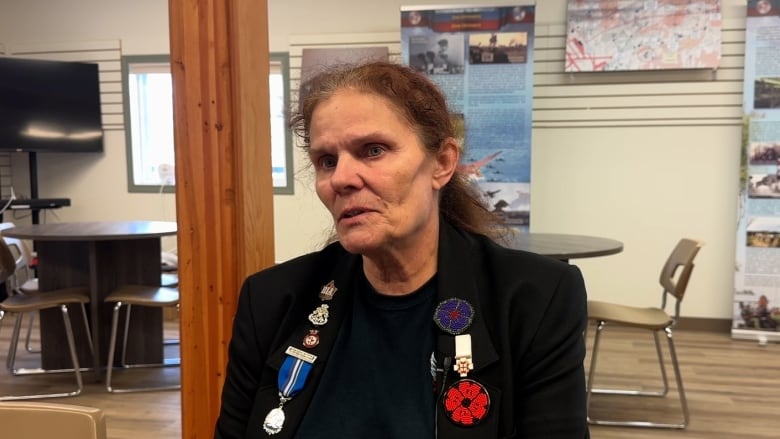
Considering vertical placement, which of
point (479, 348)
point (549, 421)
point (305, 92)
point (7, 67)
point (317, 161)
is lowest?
point (549, 421)

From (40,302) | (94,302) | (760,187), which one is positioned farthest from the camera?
(760,187)

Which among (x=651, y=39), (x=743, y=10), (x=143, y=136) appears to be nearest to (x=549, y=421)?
(x=651, y=39)

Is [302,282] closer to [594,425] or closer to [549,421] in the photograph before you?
[549,421]

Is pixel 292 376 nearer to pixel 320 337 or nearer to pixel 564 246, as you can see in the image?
pixel 320 337

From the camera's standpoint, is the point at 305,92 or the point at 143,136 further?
the point at 143,136

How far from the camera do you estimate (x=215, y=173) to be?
178 cm

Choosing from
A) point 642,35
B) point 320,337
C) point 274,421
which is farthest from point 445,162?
point 642,35

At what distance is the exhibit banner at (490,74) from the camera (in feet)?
15.1

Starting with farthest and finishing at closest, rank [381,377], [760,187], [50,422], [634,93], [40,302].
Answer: [634,93]
[760,187]
[40,302]
[381,377]
[50,422]

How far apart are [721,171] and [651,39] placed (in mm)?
1109

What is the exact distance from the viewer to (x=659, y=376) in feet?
12.6

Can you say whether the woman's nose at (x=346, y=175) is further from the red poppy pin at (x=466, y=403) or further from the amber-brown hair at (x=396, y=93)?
the red poppy pin at (x=466, y=403)

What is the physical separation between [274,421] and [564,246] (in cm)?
216

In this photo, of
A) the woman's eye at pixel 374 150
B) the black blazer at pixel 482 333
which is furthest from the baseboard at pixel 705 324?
the woman's eye at pixel 374 150
